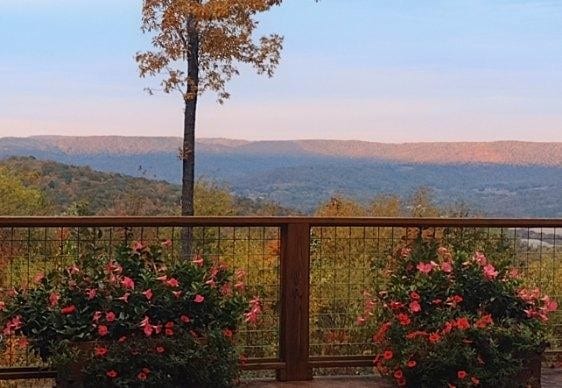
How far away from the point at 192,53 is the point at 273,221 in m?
6.16

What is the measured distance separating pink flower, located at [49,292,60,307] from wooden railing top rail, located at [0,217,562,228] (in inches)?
13.6

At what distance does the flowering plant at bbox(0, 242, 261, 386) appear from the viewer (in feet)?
14.2

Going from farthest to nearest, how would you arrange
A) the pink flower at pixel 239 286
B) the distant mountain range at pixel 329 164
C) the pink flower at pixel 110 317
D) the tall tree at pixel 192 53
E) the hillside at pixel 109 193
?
the distant mountain range at pixel 329 164 → the tall tree at pixel 192 53 → the hillside at pixel 109 193 → the pink flower at pixel 239 286 → the pink flower at pixel 110 317

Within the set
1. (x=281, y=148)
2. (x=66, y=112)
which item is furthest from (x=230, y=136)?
(x=66, y=112)

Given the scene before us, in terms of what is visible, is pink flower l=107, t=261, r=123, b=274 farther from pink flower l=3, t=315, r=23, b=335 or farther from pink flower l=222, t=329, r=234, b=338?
pink flower l=222, t=329, r=234, b=338

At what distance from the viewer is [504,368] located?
4.66m

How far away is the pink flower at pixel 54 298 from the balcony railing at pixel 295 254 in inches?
8.4

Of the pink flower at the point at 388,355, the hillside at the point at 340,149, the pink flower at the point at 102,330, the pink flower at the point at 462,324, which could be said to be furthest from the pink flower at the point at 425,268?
the hillside at the point at 340,149

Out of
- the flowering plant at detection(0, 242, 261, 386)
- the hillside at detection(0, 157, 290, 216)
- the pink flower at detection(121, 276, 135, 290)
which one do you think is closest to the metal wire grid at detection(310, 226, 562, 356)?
the flowering plant at detection(0, 242, 261, 386)

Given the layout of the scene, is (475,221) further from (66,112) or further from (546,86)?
(66,112)

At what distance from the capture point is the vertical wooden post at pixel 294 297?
4945 mm

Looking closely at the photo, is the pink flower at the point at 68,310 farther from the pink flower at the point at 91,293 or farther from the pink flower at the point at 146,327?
the pink flower at the point at 146,327

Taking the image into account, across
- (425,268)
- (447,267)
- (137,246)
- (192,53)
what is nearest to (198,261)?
(137,246)

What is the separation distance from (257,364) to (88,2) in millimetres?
9507
